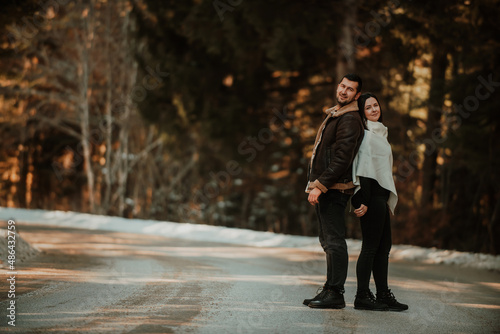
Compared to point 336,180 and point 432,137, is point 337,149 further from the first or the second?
point 432,137

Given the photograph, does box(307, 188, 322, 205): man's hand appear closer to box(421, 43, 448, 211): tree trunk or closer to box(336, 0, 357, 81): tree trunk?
box(421, 43, 448, 211): tree trunk

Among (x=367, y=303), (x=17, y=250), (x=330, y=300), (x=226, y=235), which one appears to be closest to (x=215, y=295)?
(x=330, y=300)

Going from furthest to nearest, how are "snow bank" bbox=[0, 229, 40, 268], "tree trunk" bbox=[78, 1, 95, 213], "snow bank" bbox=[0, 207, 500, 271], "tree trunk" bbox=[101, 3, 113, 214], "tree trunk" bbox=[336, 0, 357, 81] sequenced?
"tree trunk" bbox=[101, 3, 113, 214] → "tree trunk" bbox=[78, 1, 95, 213] → "tree trunk" bbox=[336, 0, 357, 81] → "snow bank" bbox=[0, 207, 500, 271] → "snow bank" bbox=[0, 229, 40, 268]

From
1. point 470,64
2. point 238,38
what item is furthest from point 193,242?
point 470,64

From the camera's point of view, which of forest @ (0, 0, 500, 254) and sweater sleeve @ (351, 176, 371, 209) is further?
forest @ (0, 0, 500, 254)

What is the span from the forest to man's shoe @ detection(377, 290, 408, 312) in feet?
19.9

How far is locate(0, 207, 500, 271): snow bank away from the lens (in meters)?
9.62

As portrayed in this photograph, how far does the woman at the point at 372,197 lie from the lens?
565cm

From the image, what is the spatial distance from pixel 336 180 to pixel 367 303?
44.2 inches

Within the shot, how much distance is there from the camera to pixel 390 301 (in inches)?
226

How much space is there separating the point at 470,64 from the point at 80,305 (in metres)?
8.56

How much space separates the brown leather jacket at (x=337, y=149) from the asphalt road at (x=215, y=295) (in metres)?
1.11

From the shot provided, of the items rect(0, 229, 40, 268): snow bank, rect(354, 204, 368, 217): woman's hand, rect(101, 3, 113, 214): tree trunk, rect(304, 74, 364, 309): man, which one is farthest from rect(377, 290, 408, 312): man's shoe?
rect(101, 3, 113, 214): tree trunk

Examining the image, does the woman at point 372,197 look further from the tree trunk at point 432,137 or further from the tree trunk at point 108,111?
A: the tree trunk at point 108,111
